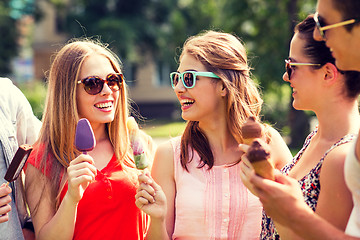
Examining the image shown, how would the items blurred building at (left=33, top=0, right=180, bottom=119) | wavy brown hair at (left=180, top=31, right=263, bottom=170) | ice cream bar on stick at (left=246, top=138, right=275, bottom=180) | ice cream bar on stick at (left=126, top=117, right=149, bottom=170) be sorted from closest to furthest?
ice cream bar on stick at (left=246, top=138, right=275, bottom=180) → ice cream bar on stick at (left=126, top=117, right=149, bottom=170) → wavy brown hair at (left=180, top=31, right=263, bottom=170) → blurred building at (left=33, top=0, right=180, bottom=119)

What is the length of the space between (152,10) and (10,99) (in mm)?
23058

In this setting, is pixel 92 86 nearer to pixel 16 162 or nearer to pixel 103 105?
pixel 103 105

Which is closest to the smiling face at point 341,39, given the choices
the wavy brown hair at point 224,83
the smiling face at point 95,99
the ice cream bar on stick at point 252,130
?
the ice cream bar on stick at point 252,130

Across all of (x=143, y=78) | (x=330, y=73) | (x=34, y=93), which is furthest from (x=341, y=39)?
(x=143, y=78)

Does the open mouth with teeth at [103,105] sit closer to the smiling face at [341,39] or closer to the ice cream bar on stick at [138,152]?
the ice cream bar on stick at [138,152]

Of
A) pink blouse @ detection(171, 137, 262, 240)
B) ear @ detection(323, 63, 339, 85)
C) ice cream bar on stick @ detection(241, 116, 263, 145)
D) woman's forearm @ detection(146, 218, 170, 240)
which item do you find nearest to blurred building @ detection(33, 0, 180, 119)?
pink blouse @ detection(171, 137, 262, 240)

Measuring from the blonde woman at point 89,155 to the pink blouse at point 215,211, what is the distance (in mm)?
429

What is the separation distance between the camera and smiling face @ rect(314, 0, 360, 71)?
1.89m

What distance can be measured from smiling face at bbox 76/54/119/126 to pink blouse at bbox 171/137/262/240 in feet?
2.68

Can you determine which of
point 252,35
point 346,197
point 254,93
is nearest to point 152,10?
point 252,35

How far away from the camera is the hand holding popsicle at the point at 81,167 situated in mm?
2758

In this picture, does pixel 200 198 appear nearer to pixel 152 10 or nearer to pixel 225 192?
pixel 225 192

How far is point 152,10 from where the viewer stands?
2541 cm

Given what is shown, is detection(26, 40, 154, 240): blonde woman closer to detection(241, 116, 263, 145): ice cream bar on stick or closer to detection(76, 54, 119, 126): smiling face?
detection(76, 54, 119, 126): smiling face
